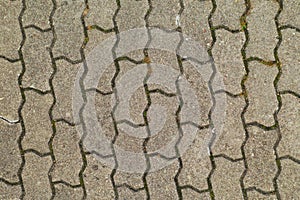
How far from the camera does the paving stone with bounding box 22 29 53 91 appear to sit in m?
3.34

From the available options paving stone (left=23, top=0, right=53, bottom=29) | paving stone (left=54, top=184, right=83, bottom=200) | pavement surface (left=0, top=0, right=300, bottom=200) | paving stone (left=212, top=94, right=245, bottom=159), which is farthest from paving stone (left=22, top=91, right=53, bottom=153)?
paving stone (left=212, top=94, right=245, bottom=159)

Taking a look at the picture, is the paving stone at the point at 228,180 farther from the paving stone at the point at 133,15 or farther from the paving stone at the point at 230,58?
the paving stone at the point at 133,15

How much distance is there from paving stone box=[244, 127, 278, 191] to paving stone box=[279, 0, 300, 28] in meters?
0.72

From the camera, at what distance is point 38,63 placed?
3348 mm

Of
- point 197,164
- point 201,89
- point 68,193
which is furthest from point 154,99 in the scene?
point 68,193

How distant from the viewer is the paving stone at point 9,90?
3361 millimetres

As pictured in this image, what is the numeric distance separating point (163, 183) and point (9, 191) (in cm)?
105

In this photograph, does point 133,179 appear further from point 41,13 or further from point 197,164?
point 41,13

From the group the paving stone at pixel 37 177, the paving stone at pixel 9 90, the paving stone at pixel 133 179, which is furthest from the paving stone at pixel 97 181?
the paving stone at pixel 9 90

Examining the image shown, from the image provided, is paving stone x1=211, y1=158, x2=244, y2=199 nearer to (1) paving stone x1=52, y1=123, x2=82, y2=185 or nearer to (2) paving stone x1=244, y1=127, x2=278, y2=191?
(2) paving stone x1=244, y1=127, x2=278, y2=191

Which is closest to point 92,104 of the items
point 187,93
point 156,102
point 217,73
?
point 156,102

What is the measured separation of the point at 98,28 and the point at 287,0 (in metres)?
1.25

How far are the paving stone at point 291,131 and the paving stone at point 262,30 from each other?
338 mm

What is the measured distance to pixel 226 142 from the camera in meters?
3.23
